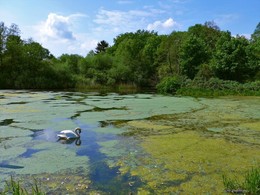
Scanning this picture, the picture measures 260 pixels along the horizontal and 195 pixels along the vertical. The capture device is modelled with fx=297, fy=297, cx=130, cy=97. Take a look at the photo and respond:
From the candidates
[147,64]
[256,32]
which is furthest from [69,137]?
[256,32]

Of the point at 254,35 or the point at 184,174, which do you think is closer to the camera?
the point at 184,174

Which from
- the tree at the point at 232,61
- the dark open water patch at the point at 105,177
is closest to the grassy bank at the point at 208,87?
the tree at the point at 232,61

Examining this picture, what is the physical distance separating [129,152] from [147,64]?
39.0 meters

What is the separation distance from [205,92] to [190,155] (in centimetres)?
1860

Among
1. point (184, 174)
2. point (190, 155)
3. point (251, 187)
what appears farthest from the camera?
point (190, 155)

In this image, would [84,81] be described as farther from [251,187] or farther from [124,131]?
[251,187]

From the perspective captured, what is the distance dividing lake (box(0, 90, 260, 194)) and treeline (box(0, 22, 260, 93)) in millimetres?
16847

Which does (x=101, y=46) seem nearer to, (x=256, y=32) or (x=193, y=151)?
(x=256, y=32)

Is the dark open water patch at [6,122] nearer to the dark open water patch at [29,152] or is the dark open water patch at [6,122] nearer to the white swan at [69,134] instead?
the white swan at [69,134]

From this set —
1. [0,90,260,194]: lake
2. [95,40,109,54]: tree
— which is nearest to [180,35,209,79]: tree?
[0,90,260,194]: lake

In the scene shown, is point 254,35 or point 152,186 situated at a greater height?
point 254,35

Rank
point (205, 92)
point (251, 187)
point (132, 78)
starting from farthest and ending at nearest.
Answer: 1. point (132, 78)
2. point (205, 92)
3. point (251, 187)

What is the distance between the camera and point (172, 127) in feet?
33.5

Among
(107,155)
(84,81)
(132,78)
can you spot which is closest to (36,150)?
(107,155)
